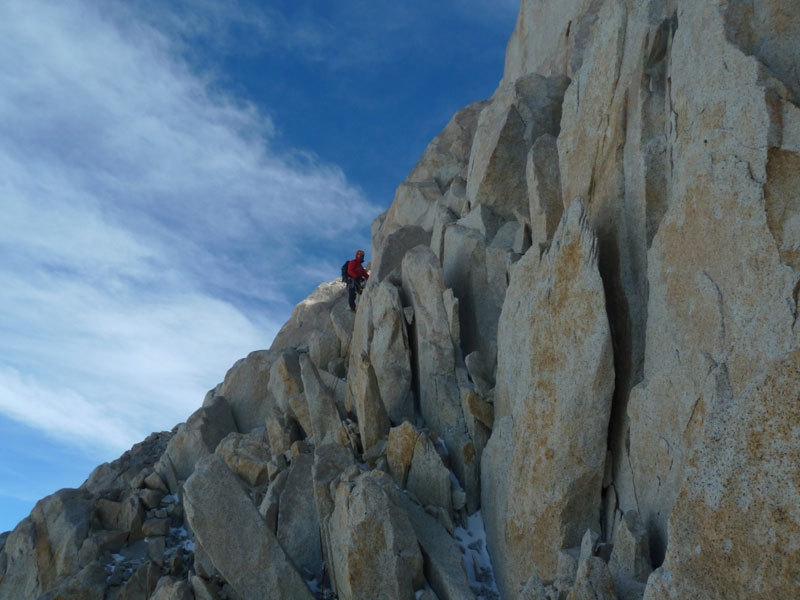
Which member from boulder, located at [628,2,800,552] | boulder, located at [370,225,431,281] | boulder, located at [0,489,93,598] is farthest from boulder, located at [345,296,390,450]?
boulder, located at [0,489,93,598]

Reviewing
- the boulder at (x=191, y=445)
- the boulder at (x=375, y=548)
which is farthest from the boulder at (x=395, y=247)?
the boulder at (x=375, y=548)

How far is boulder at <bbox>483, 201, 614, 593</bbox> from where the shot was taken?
18.5m

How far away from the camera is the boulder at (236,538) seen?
74.8 ft

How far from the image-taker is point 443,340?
2820 centimetres

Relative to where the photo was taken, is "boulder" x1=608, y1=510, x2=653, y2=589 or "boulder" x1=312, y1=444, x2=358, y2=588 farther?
"boulder" x1=312, y1=444, x2=358, y2=588

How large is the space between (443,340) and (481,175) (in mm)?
9767

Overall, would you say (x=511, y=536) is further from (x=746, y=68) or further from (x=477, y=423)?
(x=746, y=68)

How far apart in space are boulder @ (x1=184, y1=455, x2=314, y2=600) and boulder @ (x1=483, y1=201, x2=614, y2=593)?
6.94 meters

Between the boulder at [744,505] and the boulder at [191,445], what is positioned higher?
the boulder at [191,445]

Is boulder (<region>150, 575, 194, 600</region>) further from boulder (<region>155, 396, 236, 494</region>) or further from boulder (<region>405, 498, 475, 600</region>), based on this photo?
boulder (<region>155, 396, 236, 494</region>)

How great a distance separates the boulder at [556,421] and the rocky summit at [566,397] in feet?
0.24

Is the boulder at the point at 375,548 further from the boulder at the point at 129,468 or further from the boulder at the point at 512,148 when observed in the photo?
the boulder at the point at 129,468

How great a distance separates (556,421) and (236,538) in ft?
38.8

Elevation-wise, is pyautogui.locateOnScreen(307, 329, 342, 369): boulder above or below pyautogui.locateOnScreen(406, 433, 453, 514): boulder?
above
